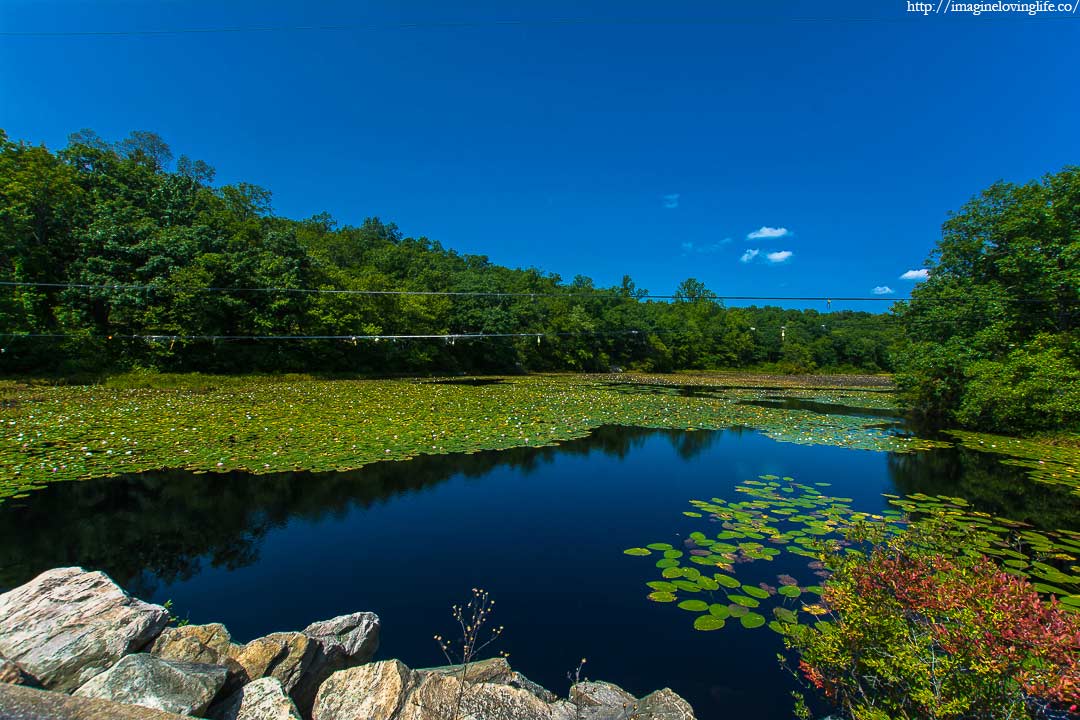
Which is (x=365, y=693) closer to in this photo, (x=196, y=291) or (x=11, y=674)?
(x=11, y=674)

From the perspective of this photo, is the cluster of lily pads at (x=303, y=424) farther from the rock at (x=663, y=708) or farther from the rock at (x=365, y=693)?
the rock at (x=663, y=708)

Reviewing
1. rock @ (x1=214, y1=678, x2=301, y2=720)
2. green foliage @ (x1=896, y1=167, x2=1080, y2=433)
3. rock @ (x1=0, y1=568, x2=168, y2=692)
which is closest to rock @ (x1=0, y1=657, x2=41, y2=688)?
rock @ (x1=0, y1=568, x2=168, y2=692)

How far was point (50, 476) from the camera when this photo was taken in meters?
6.31

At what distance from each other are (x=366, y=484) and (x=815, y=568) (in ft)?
21.2

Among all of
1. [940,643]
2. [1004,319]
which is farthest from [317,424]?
[1004,319]

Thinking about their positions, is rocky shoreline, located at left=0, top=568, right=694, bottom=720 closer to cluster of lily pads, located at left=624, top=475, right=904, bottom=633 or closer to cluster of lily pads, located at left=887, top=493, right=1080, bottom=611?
cluster of lily pads, located at left=624, top=475, right=904, bottom=633

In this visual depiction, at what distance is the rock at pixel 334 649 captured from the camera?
8.70ft

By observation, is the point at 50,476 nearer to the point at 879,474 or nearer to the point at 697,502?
the point at 697,502

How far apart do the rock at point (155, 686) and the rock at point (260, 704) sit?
114 millimetres

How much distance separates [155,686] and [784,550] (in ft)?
18.6

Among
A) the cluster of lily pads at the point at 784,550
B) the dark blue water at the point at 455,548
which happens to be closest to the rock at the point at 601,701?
the dark blue water at the point at 455,548

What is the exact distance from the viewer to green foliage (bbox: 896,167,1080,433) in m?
11.6

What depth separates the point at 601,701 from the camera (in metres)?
2.71

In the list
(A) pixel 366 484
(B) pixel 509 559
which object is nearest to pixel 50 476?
(A) pixel 366 484
